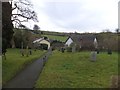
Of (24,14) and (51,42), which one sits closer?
(24,14)

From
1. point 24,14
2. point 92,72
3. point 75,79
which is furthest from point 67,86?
point 24,14

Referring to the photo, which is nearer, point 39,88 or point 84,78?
point 39,88

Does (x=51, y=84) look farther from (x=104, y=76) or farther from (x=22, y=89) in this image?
(x=104, y=76)

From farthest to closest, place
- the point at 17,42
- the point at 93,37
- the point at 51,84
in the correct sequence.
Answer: the point at 93,37 < the point at 17,42 < the point at 51,84

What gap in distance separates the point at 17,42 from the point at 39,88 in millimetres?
53664

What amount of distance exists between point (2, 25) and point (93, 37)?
5889 centimetres

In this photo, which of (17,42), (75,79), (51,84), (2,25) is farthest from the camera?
(17,42)

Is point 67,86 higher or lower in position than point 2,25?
lower

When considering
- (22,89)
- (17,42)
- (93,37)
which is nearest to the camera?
(22,89)

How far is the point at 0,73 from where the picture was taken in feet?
73.8

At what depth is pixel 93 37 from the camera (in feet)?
278

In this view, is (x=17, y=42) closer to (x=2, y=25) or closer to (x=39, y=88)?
(x=2, y=25)

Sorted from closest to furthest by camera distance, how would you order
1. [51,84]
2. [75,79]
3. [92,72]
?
[51,84], [75,79], [92,72]

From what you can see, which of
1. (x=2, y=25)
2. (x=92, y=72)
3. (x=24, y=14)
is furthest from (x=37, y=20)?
(x=92, y=72)
